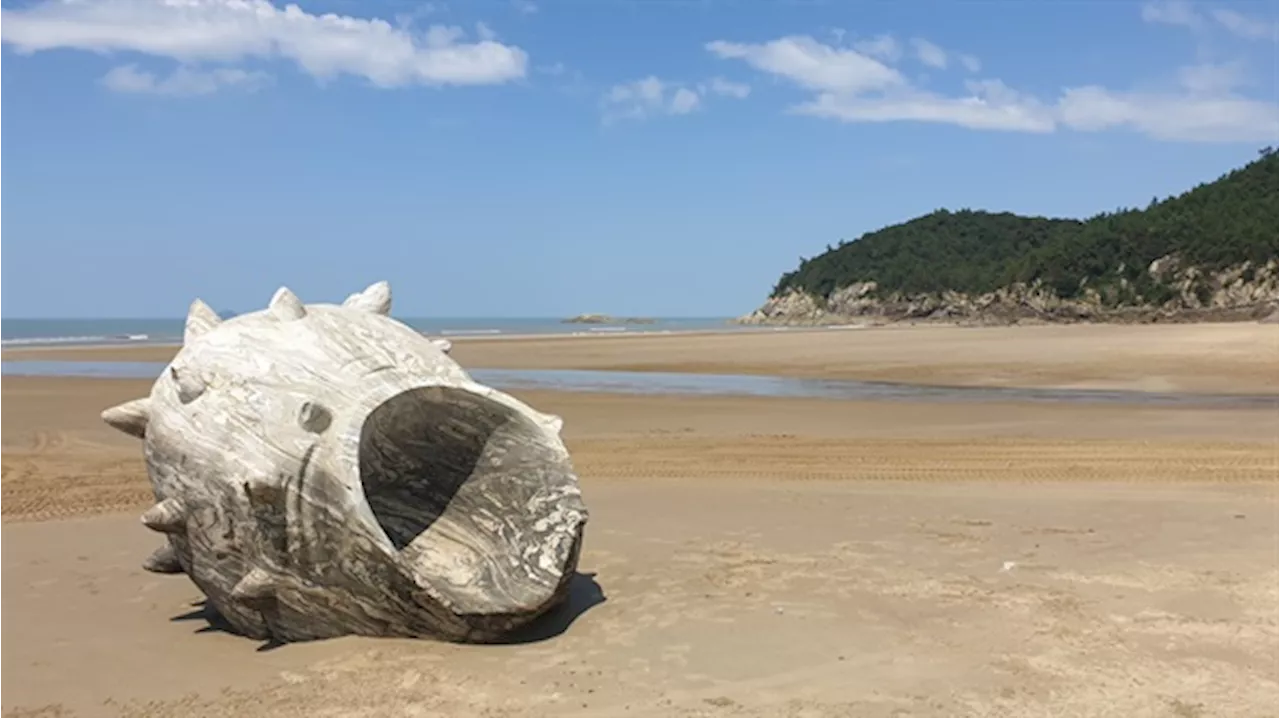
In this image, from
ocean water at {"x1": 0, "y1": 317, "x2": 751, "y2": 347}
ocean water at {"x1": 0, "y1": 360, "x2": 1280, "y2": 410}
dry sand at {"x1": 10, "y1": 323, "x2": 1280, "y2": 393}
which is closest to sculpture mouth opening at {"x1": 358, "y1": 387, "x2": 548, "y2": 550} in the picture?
ocean water at {"x1": 0, "y1": 360, "x2": 1280, "y2": 410}

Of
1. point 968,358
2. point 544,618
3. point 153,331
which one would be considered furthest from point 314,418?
point 153,331

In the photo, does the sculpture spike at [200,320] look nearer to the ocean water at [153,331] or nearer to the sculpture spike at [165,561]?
the sculpture spike at [165,561]

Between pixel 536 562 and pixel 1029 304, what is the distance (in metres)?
80.5

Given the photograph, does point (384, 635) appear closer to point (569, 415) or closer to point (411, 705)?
point (411, 705)

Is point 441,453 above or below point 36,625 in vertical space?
above

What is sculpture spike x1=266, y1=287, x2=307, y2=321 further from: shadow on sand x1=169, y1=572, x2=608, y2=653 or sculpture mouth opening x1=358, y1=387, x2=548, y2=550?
shadow on sand x1=169, y1=572, x2=608, y2=653

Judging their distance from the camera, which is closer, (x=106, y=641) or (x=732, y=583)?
(x=106, y=641)

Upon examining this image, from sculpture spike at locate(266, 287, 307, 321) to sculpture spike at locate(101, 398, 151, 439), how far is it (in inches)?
32.9

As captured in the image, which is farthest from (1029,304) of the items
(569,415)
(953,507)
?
(953,507)

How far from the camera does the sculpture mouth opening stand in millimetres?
6117

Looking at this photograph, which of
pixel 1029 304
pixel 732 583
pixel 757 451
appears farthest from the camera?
pixel 1029 304

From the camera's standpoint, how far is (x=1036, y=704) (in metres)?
4.50

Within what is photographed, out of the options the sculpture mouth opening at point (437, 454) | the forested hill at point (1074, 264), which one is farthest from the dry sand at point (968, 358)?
the forested hill at point (1074, 264)

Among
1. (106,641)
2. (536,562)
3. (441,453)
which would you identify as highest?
(441,453)
